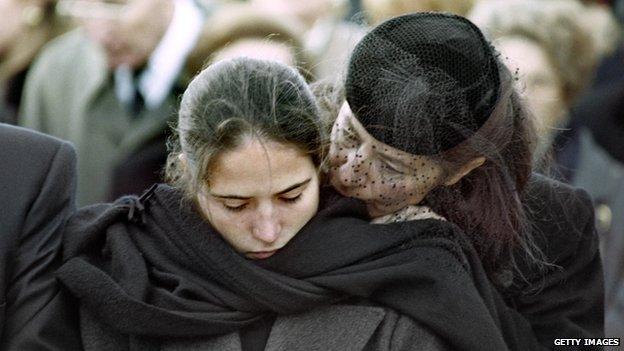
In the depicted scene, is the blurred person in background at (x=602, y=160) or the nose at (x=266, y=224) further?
the blurred person in background at (x=602, y=160)

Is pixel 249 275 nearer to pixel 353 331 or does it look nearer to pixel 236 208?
pixel 236 208

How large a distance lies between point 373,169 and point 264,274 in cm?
31

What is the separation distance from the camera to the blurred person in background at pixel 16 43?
459 centimetres

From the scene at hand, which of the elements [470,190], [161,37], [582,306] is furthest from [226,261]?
[161,37]

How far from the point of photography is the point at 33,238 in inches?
113

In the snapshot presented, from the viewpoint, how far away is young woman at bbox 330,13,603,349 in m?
2.79

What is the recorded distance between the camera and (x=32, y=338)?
2.77 meters

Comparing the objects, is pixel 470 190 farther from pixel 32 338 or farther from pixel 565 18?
pixel 565 18

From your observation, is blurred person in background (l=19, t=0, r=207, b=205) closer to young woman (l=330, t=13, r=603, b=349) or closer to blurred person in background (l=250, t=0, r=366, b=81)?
blurred person in background (l=250, t=0, r=366, b=81)

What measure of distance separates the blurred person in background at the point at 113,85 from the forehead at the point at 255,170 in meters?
1.55

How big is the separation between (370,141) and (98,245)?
24.1 inches

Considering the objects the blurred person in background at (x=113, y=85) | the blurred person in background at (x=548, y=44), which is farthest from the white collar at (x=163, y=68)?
the blurred person in background at (x=548, y=44)

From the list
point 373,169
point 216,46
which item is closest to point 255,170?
point 373,169

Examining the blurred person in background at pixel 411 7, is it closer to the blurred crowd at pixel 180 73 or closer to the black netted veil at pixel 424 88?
the blurred crowd at pixel 180 73
